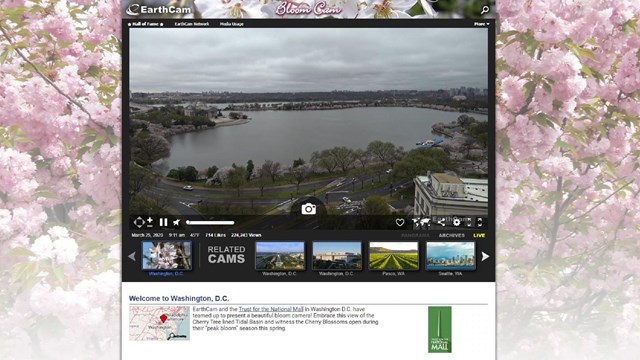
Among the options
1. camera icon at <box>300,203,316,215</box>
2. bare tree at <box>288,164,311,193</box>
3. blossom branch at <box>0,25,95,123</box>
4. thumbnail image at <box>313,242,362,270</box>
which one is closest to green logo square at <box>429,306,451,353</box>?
thumbnail image at <box>313,242,362,270</box>

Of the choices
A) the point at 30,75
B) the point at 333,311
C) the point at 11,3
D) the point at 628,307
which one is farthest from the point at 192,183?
the point at 628,307

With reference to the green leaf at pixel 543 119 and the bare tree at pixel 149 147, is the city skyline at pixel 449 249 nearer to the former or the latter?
the green leaf at pixel 543 119

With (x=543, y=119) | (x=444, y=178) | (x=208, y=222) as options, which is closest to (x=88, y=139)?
(x=208, y=222)

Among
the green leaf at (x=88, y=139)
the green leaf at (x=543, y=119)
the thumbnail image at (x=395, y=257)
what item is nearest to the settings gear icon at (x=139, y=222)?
the green leaf at (x=88, y=139)

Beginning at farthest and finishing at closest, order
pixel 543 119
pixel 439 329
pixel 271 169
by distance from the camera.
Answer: pixel 543 119, pixel 439 329, pixel 271 169

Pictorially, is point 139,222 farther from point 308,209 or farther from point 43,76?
point 43,76

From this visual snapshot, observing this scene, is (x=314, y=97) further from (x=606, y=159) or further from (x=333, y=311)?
(x=606, y=159)
